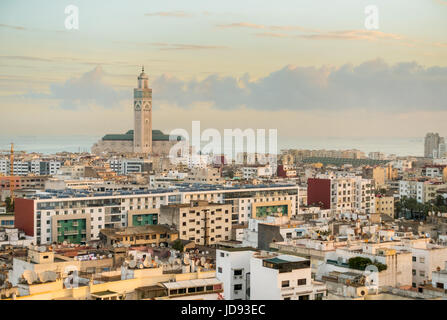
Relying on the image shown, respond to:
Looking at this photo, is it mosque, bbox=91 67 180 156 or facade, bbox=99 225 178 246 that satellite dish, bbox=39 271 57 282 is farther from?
mosque, bbox=91 67 180 156

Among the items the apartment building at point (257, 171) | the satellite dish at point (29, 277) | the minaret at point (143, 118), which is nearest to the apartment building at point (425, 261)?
the satellite dish at point (29, 277)

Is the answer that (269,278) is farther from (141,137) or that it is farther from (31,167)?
(141,137)

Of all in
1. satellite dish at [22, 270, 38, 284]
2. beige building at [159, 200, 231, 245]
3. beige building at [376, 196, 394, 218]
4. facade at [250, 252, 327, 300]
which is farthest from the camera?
beige building at [376, 196, 394, 218]

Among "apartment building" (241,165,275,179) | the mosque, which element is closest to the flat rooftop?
"apartment building" (241,165,275,179)

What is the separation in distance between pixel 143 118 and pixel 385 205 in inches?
742

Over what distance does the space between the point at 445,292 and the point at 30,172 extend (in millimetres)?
16982

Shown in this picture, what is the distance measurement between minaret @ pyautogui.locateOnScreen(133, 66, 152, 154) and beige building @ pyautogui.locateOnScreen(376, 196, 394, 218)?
17.6 meters

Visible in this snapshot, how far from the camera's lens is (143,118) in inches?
1208

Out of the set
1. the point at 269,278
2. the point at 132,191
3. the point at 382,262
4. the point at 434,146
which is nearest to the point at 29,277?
the point at 269,278

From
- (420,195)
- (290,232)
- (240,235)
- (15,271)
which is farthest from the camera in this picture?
(420,195)

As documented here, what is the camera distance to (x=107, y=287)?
425 cm

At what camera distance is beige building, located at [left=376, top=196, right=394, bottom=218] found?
41.8 feet
